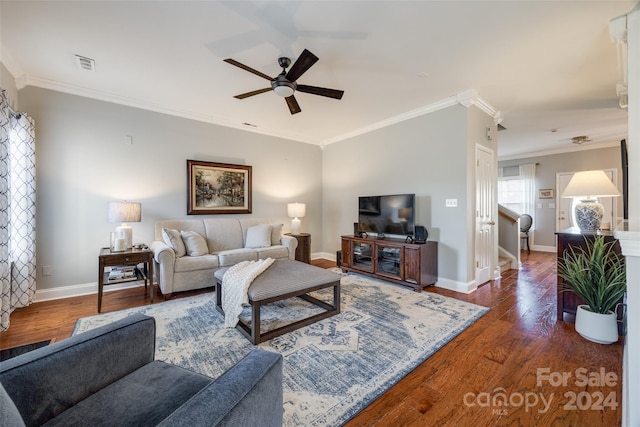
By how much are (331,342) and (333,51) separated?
266cm

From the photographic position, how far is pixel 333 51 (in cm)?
250

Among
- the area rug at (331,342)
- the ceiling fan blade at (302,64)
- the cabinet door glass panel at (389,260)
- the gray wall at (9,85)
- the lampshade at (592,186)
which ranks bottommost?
the area rug at (331,342)

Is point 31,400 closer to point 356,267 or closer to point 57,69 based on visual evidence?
point 57,69

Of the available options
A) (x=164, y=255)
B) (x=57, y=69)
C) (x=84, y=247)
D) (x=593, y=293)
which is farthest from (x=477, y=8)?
(x=84, y=247)

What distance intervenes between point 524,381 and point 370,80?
3096 mm

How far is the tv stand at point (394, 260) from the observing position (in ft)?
11.5

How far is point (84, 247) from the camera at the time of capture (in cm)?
334

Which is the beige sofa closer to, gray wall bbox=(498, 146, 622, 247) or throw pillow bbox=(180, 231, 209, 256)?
throw pillow bbox=(180, 231, 209, 256)

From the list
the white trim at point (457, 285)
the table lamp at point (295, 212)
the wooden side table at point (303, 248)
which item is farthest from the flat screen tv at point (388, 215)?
the table lamp at point (295, 212)

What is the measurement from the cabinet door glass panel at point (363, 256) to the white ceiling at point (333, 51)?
214 centimetres

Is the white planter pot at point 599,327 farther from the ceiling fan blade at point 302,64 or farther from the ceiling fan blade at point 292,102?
the ceiling fan blade at point 292,102

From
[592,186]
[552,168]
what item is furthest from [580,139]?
[592,186]

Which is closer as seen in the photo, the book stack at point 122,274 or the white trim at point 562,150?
the book stack at point 122,274

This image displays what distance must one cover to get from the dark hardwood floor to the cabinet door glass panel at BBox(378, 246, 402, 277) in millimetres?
1243
